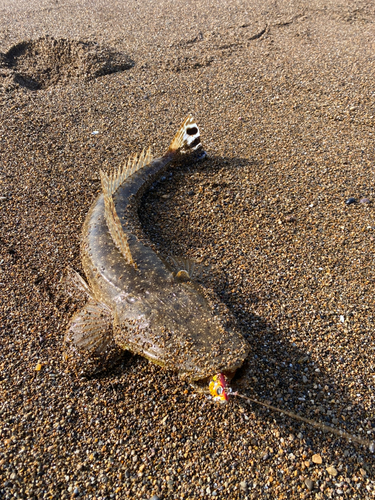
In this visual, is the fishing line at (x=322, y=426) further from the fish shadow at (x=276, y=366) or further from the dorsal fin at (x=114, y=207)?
the dorsal fin at (x=114, y=207)

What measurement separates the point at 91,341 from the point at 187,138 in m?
3.05

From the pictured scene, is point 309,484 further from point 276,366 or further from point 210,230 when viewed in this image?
point 210,230

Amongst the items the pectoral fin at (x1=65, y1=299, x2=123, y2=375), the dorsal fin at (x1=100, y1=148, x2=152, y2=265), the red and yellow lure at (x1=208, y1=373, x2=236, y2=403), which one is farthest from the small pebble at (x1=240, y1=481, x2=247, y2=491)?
the dorsal fin at (x1=100, y1=148, x2=152, y2=265)

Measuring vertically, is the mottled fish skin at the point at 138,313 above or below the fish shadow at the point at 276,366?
above

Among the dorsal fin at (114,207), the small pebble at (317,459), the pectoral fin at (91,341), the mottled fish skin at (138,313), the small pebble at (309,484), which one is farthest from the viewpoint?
the dorsal fin at (114,207)

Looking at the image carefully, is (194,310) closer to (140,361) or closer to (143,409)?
(140,361)

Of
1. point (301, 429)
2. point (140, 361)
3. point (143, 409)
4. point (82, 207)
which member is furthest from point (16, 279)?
point (301, 429)

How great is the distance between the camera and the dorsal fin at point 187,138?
506 cm

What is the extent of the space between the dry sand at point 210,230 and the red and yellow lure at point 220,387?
27 centimetres

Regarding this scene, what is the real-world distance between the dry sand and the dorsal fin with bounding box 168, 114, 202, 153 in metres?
0.29

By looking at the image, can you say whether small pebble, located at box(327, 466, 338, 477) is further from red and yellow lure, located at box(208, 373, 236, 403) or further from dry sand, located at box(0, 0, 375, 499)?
red and yellow lure, located at box(208, 373, 236, 403)

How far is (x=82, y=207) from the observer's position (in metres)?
4.58

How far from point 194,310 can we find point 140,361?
667 millimetres

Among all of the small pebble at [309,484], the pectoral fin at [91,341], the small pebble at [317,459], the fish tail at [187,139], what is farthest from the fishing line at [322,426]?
the fish tail at [187,139]
